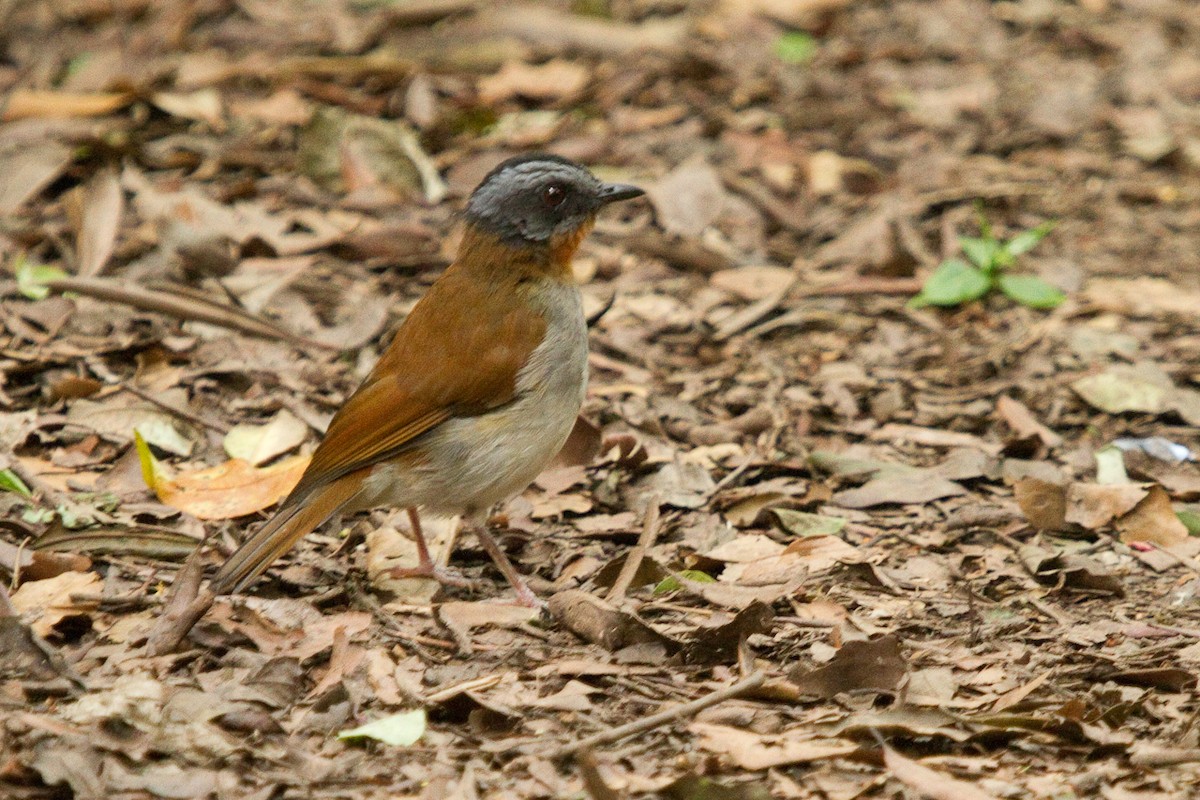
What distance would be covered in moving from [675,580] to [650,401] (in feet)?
5.80

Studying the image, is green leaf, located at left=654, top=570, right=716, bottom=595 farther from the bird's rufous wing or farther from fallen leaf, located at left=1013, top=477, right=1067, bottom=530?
fallen leaf, located at left=1013, top=477, right=1067, bottom=530

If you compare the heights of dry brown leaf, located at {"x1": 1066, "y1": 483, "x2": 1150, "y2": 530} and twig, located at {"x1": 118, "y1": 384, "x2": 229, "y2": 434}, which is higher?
twig, located at {"x1": 118, "y1": 384, "x2": 229, "y2": 434}

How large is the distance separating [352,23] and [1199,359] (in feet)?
20.9

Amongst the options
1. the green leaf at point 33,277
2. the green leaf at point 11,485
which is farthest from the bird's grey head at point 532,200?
the green leaf at point 33,277

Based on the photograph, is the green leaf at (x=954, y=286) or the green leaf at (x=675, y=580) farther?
the green leaf at (x=954, y=286)

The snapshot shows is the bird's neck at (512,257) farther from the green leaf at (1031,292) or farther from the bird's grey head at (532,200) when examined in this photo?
the green leaf at (1031,292)

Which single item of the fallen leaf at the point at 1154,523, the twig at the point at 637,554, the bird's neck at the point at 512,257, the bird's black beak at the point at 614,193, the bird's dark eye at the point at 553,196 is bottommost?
the fallen leaf at the point at 1154,523

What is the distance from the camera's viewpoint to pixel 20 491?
5.65 meters

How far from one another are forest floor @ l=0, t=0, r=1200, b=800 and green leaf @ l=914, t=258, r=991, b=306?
0.47ft

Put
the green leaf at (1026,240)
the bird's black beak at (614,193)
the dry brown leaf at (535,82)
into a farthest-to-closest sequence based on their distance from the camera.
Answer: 1. the dry brown leaf at (535,82)
2. the green leaf at (1026,240)
3. the bird's black beak at (614,193)

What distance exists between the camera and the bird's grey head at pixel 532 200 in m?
5.95

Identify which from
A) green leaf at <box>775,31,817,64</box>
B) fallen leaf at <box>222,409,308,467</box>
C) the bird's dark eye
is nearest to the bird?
the bird's dark eye

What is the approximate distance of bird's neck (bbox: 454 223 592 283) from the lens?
5926 mm

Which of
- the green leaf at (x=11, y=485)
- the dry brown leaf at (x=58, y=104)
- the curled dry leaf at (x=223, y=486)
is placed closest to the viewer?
the green leaf at (x=11, y=485)
